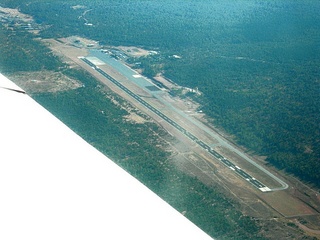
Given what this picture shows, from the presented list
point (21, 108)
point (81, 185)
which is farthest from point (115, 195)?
point (21, 108)

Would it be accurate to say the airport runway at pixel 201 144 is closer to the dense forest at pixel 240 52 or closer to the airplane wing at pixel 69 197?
the dense forest at pixel 240 52

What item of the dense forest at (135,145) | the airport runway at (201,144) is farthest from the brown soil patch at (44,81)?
the airport runway at (201,144)

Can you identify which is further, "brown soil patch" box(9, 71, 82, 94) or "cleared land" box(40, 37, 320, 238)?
"brown soil patch" box(9, 71, 82, 94)

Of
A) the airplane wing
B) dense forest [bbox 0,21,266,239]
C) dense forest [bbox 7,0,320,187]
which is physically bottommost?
dense forest [bbox 7,0,320,187]

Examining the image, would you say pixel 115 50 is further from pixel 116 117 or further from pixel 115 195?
pixel 115 195

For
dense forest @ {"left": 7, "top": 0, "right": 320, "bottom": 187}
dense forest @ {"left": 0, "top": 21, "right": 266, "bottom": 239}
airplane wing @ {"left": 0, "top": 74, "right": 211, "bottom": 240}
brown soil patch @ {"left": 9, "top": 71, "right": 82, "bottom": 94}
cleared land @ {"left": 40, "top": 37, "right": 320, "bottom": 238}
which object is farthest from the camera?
brown soil patch @ {"left": 9, "top": 71, "right": 82, "bottom": 94}

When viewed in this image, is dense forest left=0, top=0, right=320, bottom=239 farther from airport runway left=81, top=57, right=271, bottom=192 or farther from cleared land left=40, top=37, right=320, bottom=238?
airport runway left=81, top=57, right=271, bottom=192

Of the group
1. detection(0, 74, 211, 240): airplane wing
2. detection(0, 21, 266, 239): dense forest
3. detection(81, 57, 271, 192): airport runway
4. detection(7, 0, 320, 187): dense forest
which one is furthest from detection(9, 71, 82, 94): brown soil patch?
detection(0, 74, 211, 240): airplane wing

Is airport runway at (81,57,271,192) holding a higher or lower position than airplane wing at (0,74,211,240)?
lower

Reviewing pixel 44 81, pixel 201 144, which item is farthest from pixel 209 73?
pixel 201 144
